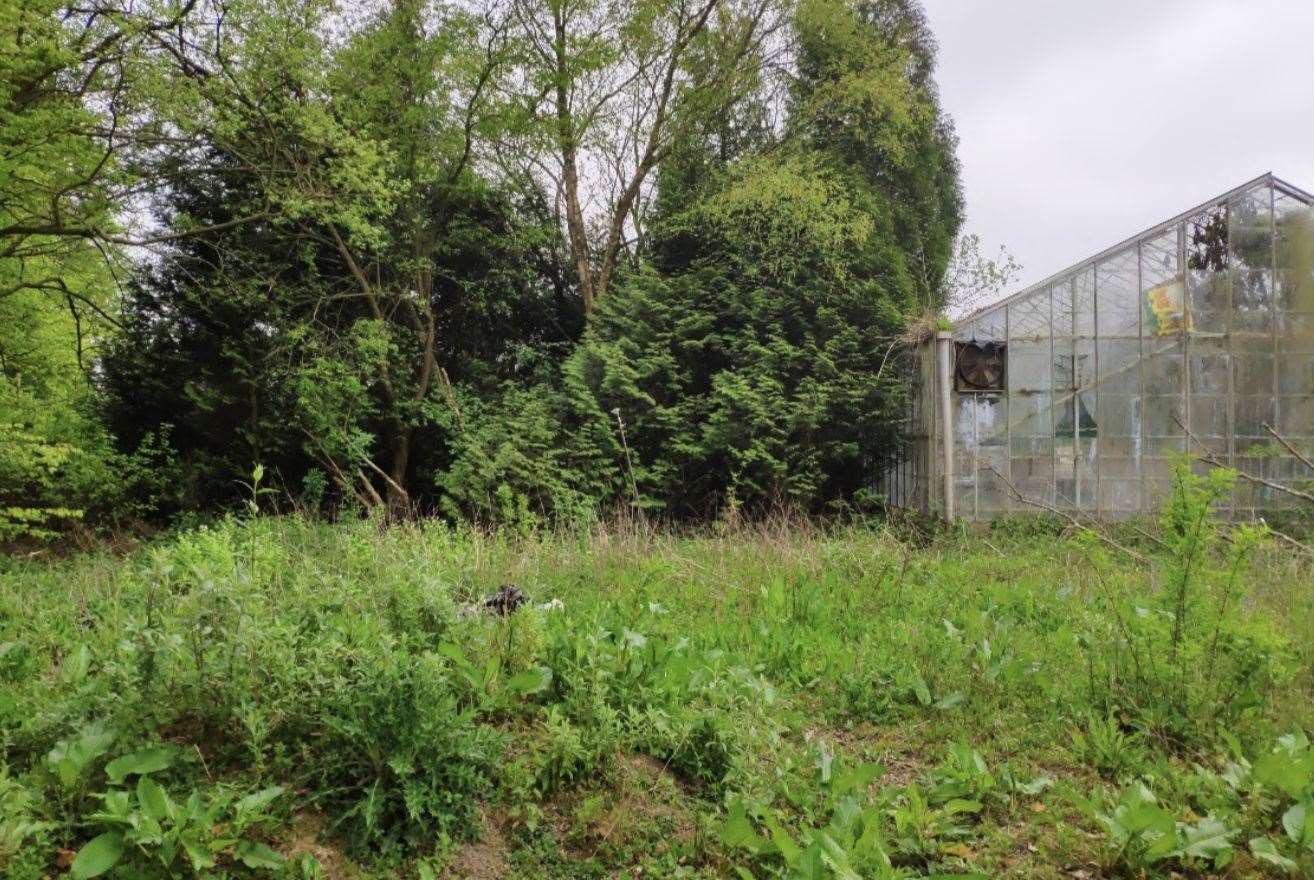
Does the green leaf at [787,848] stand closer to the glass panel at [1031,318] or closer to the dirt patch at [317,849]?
the dirt patch at [317,849]

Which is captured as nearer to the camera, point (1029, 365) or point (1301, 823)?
point (1301, 823)

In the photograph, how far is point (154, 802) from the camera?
87.0 inches

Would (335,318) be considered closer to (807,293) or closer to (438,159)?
(438,159)

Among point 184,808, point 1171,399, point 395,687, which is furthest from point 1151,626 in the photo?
point 1171,399

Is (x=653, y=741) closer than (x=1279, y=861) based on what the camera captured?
No

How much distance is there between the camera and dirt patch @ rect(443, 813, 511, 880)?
242cm

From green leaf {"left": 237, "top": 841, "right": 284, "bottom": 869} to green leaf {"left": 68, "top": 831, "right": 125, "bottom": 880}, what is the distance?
285mm

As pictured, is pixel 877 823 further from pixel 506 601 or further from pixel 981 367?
pixel 981 367

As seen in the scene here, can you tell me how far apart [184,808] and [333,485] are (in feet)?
44.2

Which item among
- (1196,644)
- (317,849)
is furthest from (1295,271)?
(317,849)

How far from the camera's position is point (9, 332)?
35.7ft

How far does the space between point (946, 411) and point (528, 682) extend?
10267 mm

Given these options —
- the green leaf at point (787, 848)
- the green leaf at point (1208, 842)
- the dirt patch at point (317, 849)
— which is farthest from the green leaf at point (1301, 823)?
the dirt patch at point (317, 849)

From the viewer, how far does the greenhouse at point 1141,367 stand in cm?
1191
